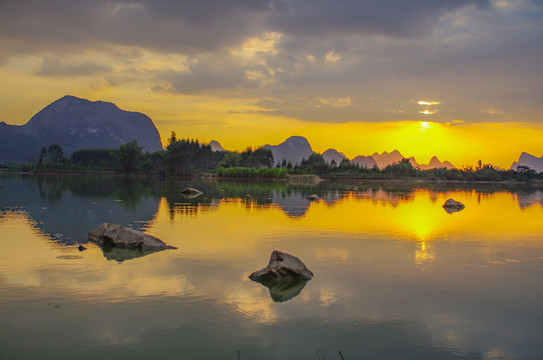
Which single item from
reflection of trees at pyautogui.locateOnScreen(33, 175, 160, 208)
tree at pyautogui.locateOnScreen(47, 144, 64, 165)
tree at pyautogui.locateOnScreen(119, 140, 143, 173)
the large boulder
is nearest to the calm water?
the large boulder

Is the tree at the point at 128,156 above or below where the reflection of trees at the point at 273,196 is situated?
above

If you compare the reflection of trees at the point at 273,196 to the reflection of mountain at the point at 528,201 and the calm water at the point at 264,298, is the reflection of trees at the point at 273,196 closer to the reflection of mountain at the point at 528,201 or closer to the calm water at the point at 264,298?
the reflection of mountain at the point at 528,201

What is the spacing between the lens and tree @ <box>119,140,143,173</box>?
5340 inches

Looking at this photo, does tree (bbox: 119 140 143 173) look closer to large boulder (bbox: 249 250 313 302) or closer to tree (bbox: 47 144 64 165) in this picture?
tree (bbox: 47 144 64 165)

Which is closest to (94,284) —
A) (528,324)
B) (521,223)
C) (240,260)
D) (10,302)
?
(10,302)

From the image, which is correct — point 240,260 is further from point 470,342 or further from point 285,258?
point 470,342

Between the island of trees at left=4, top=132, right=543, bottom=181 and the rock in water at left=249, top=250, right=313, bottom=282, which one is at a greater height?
the island of trees at left=4, top=132, right=543, bottom=181

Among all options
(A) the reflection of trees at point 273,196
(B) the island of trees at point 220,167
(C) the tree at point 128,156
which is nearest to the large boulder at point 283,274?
(A) the reflection of trees at point 273,196

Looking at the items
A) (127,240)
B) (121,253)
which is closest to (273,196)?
(127,240)

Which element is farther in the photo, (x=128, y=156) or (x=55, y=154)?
(x=55, y=154)

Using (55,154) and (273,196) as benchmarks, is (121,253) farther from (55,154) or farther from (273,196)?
(55,154)

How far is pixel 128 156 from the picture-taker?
447 feet

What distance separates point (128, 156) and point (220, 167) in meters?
27.9

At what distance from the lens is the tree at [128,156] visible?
445 ft
